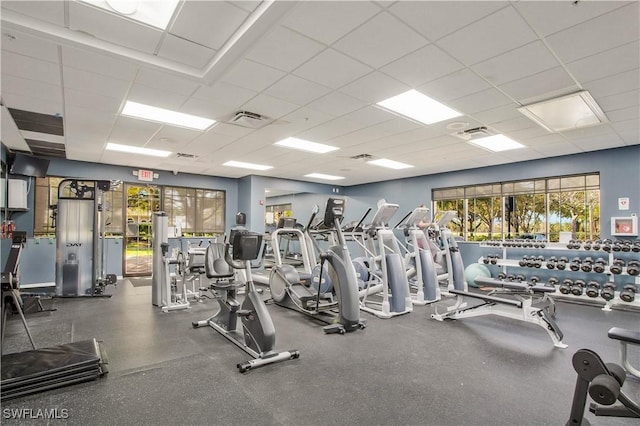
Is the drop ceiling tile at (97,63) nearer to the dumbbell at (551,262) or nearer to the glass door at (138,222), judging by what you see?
the glass door at (138,222)

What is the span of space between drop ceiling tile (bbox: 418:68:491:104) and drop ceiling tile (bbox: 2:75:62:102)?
3.86 m

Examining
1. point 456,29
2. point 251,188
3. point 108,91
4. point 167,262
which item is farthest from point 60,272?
point 456,29

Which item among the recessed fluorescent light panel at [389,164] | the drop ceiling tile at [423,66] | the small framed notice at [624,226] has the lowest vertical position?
the small framed notice at [624,226]

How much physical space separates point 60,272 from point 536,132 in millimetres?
8000

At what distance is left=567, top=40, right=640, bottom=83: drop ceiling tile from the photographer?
2.68 meters

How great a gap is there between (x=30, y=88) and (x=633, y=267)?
8.19 meters

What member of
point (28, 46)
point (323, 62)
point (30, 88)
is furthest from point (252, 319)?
point (30, 88)

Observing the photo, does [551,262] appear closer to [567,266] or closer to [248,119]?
[567,266]

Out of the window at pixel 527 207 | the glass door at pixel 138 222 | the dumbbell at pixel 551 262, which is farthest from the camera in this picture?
the glass door at pixel 138 222

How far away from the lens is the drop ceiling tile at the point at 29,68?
2.80 m

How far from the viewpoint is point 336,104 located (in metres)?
3.86

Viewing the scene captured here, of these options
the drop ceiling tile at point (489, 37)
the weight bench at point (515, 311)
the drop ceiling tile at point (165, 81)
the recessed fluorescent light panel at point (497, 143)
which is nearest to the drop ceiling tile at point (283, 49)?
the drop ceiling tile at point (165, 81)

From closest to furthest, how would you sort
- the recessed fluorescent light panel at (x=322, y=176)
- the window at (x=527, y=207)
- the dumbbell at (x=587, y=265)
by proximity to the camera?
the dumbbell at (x=587, y=265) < the window at (x=527, y=207) < the recessed fluorescent light panel at (x=322, y=176)

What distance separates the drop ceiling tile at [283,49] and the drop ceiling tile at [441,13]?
0.69 metres
